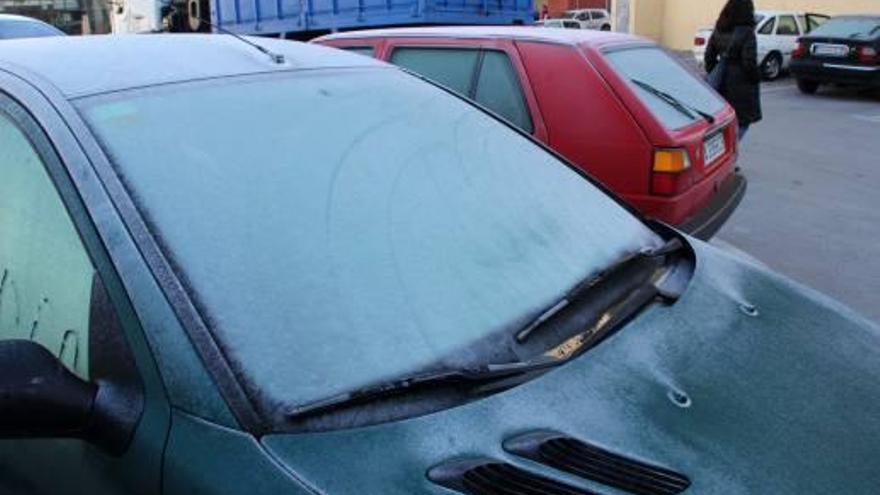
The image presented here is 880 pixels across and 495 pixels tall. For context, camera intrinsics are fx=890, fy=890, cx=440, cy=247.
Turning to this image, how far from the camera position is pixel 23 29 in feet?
30.6

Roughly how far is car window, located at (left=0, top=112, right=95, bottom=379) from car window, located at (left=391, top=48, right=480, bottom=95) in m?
3.48

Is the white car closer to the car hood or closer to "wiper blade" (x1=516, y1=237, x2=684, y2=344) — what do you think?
"wiper blade" (x1=516, y1=237, x2=684, y2=344)

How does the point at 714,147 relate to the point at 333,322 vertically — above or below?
below

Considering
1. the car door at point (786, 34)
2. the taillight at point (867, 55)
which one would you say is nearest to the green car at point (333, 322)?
the taillight at point (867, 55)

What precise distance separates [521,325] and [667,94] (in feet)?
11.9

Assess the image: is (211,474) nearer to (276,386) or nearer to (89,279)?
(276,386)

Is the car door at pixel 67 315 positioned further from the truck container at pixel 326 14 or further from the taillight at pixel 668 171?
the truck container at pixel 326 14

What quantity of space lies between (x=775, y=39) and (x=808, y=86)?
322 cm

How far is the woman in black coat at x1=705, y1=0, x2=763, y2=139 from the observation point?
25.8 ft

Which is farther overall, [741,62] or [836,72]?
[836,72]

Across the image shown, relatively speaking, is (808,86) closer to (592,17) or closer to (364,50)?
(364,50)

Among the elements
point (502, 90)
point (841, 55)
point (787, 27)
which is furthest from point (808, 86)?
point (502, 90)

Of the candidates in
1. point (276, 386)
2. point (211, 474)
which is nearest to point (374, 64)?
point (276, 386)

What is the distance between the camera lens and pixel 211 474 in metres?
1.40
